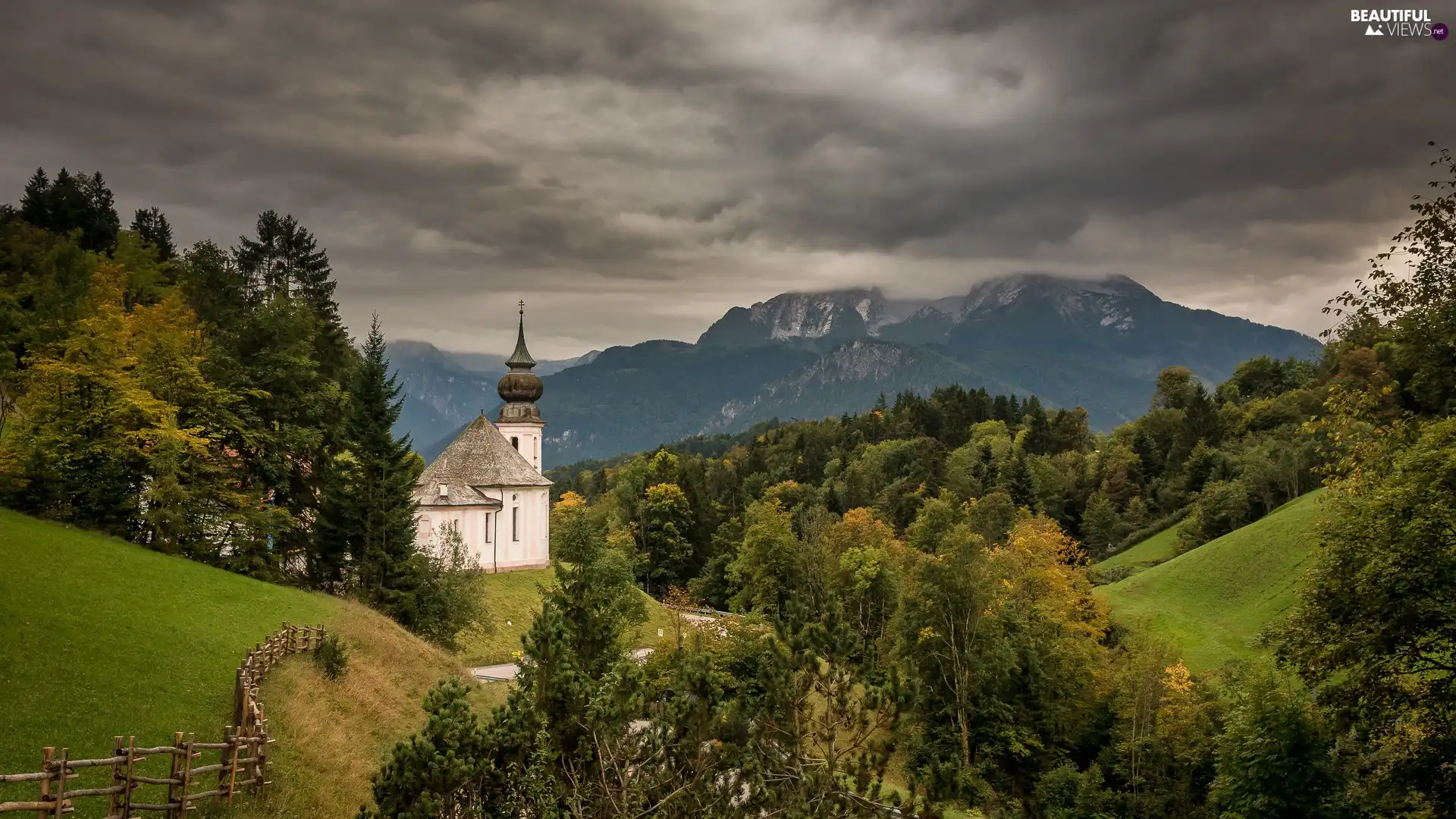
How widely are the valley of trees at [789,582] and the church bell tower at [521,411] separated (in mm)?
10447

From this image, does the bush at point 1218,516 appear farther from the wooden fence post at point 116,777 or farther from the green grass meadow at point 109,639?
the wooden fence post at point 116,777

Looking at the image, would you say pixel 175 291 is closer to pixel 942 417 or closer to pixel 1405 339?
pixel 1405 339

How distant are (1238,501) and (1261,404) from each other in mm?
39443

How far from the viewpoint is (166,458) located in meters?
34.2

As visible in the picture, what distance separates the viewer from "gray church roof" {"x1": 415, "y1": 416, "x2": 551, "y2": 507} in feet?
194

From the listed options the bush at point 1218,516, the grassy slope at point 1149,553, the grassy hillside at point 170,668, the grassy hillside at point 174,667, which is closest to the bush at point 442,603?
the grassy hillside at point 174,667

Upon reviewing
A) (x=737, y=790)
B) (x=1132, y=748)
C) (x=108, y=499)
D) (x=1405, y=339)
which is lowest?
(x=1132, y=748)

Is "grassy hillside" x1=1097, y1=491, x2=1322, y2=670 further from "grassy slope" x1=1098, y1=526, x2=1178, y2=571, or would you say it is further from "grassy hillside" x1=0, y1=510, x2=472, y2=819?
"grassy hillside" x1=0, y1=510, x2=472, y2=819

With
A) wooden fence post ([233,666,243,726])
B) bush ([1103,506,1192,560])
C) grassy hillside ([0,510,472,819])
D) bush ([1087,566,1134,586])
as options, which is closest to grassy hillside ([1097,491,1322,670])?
bush ([1087,566,1134,586])

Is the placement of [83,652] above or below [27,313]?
below

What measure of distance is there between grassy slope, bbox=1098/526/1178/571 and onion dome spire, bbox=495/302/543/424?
47.4 meters

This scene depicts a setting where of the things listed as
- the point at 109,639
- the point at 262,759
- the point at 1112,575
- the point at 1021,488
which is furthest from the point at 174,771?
the point at 1021,488

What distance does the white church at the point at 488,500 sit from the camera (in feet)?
191

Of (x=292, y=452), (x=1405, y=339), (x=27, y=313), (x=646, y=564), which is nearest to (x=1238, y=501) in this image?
(x=646, y=564)
